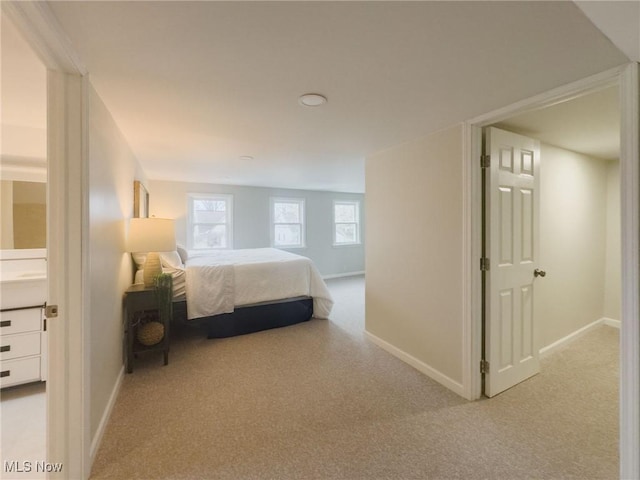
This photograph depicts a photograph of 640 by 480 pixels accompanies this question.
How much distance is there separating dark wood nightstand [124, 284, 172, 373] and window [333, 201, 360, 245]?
485 cm

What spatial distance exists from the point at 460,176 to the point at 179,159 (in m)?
3.20

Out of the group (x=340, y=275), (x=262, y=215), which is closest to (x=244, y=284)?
(x=262, y=215)

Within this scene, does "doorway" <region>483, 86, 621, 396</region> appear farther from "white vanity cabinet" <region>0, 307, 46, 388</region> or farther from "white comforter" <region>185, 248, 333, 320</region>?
"white vanity cabinet" <region>0, 307, 46, 388</region>

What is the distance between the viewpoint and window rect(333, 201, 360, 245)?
6.94 meters

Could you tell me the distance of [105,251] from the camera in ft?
5.93

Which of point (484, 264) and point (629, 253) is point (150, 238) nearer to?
point (484, 264)

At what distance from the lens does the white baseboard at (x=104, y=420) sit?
4.80 ft

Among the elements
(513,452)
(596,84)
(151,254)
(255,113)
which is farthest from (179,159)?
(513,452)

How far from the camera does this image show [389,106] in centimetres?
179

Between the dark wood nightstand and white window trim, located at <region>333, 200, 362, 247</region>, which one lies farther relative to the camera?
white window trim, located at <region>333, 200, 362, 247</region>

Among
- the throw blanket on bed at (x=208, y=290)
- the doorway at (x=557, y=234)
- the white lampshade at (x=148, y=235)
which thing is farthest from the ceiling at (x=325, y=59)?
the throw blanket on bed at (x=208, y=290)

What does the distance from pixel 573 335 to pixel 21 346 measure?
5.32 metres

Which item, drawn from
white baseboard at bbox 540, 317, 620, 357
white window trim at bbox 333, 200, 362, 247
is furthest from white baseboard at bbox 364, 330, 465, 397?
white window trim at bbox 333, 200, 362, 247

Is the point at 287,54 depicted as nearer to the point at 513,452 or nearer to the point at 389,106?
the point at 389,106
